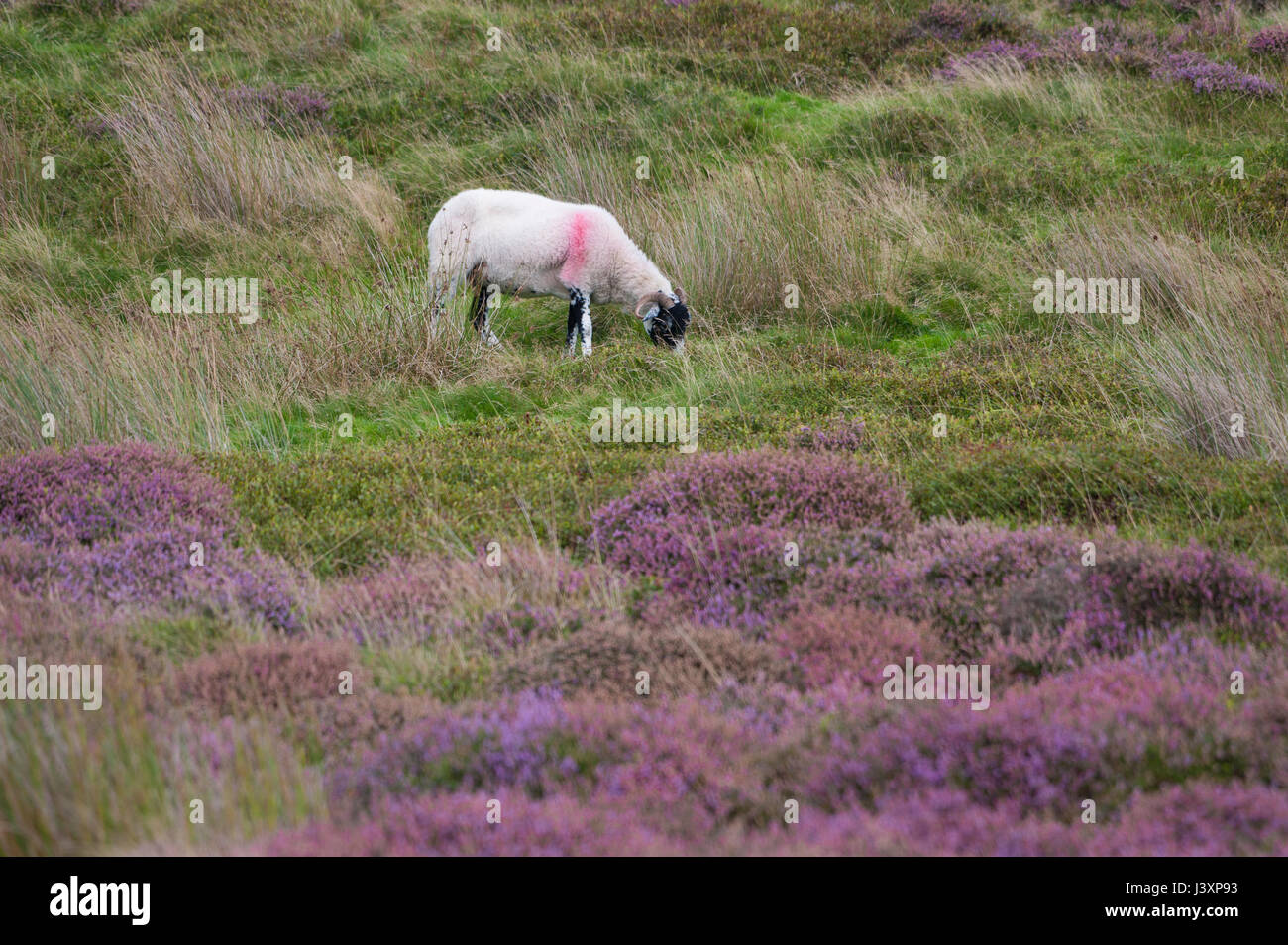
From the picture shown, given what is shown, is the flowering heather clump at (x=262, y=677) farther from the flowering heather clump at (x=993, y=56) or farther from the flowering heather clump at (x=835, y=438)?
the flowering heather clump at (x=993, y=56)

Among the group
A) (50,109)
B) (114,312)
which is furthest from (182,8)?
(114,312)

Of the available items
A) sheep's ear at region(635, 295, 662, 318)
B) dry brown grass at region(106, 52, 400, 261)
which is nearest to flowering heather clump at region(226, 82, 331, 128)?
dry brown grass at region(106, 52, 400, 261)

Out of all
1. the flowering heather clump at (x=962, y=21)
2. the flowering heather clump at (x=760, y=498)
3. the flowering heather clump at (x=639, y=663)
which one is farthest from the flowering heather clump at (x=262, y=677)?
the flowering heather clump at (x=962, y=21)

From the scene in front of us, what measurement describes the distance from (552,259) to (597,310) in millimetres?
1101

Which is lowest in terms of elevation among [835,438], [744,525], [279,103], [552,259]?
[744,525]

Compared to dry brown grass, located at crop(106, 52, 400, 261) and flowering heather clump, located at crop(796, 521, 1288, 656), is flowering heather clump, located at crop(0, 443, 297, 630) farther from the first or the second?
dry brown grass, located at crop(106, 52, 400, 261)

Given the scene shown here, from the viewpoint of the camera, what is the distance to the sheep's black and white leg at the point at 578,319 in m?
9.55

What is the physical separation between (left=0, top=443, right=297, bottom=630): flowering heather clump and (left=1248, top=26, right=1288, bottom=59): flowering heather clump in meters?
14.2

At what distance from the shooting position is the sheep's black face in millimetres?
9391

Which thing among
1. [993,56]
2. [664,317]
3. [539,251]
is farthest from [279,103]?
[993,56]

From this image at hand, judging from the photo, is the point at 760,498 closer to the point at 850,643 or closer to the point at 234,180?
the point at 850,643

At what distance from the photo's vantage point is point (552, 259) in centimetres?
966

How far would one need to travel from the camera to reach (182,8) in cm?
1670

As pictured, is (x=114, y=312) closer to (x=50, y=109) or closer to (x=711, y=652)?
(x=50, y=109)
